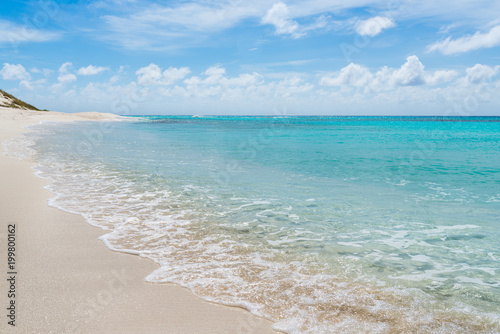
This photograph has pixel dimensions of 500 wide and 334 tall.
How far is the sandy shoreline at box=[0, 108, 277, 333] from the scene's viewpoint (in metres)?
3.84

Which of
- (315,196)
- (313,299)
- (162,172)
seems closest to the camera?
(313,299)

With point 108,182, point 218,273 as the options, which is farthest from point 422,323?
point 108,182

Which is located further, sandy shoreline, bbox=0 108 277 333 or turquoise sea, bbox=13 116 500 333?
turquoise sea, bbox=13 116 500 333

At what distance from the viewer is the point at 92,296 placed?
172 inches

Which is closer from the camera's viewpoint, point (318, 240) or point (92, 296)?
point (92, 296)

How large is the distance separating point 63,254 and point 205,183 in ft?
22.3

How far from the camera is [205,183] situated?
1223 cm

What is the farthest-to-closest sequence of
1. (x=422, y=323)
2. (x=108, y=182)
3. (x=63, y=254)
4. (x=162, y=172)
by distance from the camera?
1. (x=162, y=172)
2. (x=108, y=182)
3. (x=63, y=254)
4. (x=422, y=323)

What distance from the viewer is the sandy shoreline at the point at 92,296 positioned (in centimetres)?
384

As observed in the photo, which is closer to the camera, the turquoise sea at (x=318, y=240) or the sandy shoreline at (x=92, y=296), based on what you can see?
the sandy shoreline at (x=92, y=296)

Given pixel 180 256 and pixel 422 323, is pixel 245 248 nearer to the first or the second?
pixel 180 256

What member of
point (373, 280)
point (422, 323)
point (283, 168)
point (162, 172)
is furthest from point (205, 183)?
point (422, 323)

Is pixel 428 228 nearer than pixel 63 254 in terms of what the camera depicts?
No

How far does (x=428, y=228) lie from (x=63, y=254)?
7218mm
